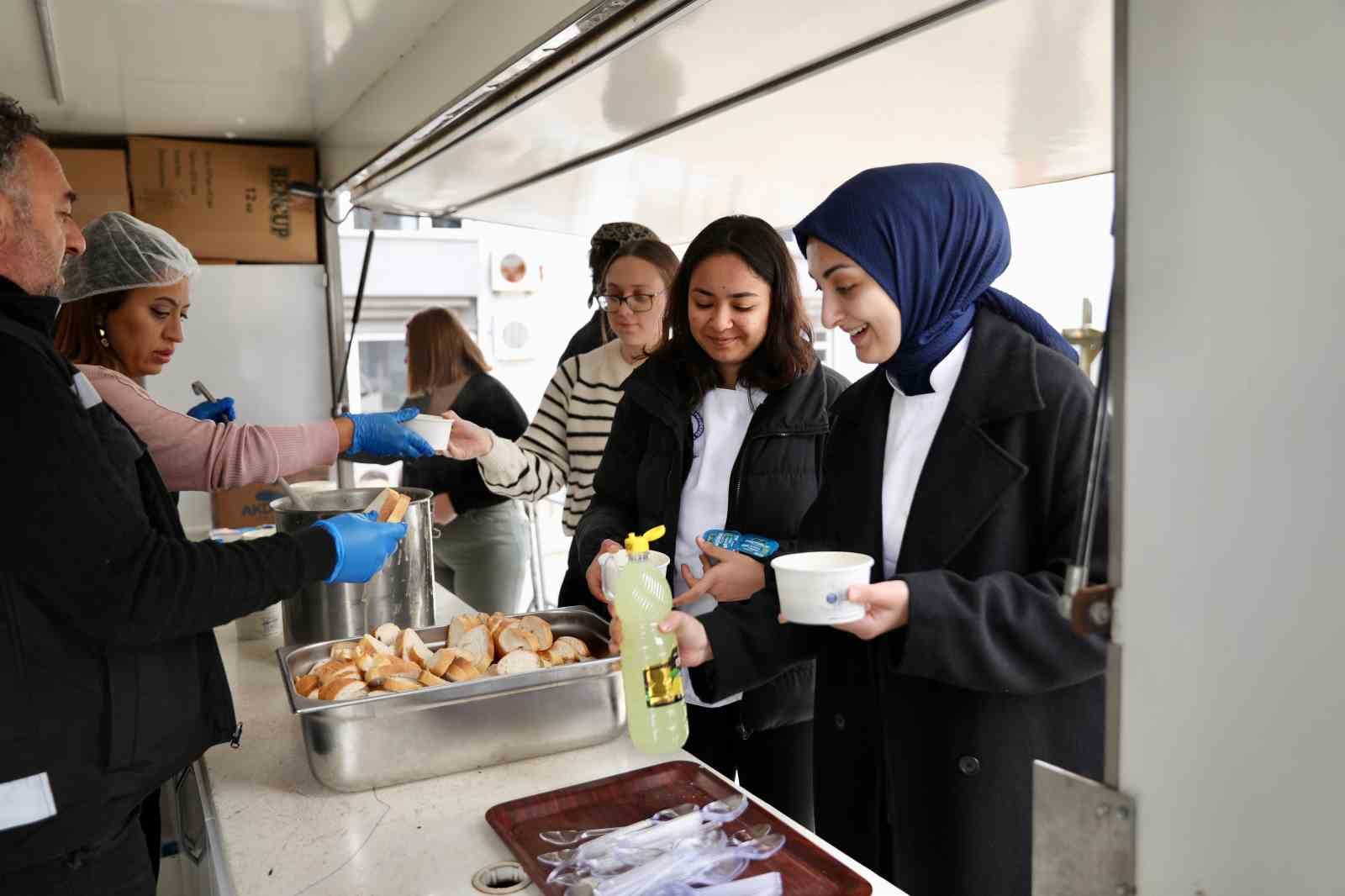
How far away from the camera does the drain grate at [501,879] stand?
1232 millimetres

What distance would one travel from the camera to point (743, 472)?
2.06 metres

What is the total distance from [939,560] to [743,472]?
69 cm

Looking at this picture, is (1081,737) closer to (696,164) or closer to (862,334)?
(862,334)

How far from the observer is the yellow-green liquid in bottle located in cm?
148

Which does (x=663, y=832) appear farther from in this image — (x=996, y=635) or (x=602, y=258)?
(x=602, y=258)

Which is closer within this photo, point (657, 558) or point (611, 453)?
point (657, 558)

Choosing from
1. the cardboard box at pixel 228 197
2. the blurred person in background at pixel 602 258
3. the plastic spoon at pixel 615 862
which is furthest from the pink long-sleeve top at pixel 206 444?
the cardboard box at pixel 228 197

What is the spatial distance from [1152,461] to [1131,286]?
14 centimetres

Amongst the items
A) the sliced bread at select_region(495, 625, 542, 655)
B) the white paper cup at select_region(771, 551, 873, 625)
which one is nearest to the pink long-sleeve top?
the sliced bread at select_region(495, 625, 542, 655)

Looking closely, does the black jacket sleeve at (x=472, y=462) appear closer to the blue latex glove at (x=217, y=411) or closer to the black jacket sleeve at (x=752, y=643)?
the blue latex glove at (x=217, y=411)

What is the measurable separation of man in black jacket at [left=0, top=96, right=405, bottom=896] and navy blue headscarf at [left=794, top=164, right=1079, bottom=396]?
103 cm

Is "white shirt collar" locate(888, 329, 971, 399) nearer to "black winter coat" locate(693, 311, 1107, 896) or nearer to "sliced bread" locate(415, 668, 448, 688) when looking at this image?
"black winter coat" locate(693, 311, 1107, 896)

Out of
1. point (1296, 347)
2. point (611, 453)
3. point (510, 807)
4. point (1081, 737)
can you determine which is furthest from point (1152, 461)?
point (611, 453)

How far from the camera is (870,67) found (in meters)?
1.87
